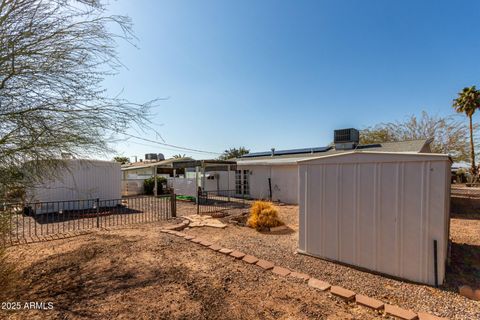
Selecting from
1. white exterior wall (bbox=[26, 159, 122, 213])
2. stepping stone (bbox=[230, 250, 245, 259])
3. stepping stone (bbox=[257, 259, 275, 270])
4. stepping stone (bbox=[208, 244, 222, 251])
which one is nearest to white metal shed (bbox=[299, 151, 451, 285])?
stepping stone (bbox=[257, 259, 275, 270])

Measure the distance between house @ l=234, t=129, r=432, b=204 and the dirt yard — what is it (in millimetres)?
9510

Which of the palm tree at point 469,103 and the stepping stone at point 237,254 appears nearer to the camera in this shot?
the stepping stone at point 237,254

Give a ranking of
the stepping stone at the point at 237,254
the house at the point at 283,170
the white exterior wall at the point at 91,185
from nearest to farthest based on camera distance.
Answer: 1. the stepping stone at the point at 237,254
2. the white exterior wall at the point at 91,185
3. the house at the point at 283,170

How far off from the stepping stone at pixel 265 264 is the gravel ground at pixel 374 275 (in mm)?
327

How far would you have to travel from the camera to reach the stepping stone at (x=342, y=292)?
3.22 m

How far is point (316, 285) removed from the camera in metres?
3.57

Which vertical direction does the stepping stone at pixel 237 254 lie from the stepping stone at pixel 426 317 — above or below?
below

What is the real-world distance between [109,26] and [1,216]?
2.83m

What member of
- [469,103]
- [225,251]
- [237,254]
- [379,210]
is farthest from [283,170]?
[469,103]

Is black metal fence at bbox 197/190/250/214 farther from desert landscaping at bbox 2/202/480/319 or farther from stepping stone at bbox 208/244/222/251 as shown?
desert landscaping at bbox 2/202/480/319

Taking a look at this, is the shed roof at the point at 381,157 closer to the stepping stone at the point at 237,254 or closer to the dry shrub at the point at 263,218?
the stepping stone at the point at 237,254

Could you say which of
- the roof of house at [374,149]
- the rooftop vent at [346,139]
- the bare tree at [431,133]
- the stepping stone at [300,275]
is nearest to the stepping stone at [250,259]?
the stepping stone at [300,275]

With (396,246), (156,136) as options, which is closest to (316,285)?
(396,246)

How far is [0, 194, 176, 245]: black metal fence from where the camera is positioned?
10.9 ft
